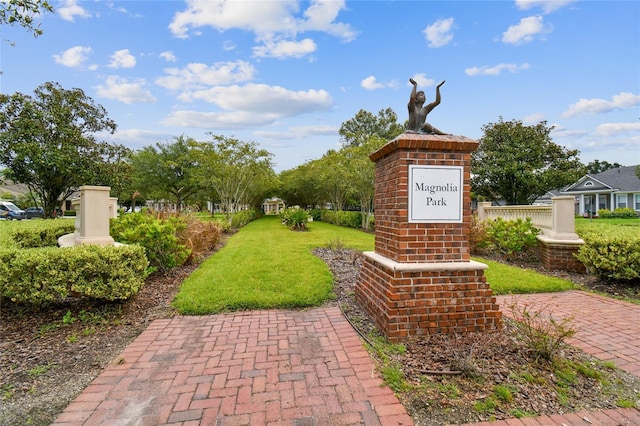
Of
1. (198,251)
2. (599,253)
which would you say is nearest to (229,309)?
(198,251)

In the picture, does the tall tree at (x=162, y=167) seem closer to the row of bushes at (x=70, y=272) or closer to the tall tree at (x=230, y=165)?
the tall tree at (x=230, y=165)

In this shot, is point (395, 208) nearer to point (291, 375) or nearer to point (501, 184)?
point (291, 375)

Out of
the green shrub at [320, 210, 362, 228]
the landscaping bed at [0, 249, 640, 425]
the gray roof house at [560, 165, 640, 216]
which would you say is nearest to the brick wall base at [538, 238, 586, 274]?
the landscaping bed at [0, 249, 640, 425]

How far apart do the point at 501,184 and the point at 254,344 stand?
21.0 m

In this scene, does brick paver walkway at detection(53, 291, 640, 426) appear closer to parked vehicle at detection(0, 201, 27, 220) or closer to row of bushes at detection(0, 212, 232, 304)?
row of bushes at detection(0, 212, 232, 304)

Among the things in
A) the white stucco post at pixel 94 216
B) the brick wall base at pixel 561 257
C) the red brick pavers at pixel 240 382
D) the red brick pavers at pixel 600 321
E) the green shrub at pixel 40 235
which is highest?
the white stucco post at pixel 94 216

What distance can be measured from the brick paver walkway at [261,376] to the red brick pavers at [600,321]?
0.01 metres

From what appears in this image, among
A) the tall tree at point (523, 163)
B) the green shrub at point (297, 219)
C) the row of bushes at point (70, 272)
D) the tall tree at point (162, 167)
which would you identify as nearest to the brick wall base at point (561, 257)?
the row of bushes at point (70, 272)

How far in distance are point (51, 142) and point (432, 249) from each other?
15.0 meters

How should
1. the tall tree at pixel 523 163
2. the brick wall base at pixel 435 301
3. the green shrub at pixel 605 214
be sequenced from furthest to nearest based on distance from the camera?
the green shrub at pixel 605 214 < the tall tree at pixel 523 163 < the brick wall base at pixel 435 301

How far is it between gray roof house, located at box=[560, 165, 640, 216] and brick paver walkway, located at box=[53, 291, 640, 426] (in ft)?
103

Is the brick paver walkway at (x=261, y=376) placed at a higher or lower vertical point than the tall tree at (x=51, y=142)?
lower

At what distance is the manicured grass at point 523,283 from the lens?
5023mm

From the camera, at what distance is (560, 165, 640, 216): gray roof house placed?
26.8 meters
